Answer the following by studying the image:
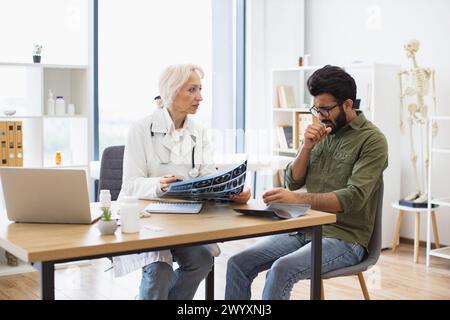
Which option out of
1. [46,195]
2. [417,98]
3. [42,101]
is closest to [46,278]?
[46,195]

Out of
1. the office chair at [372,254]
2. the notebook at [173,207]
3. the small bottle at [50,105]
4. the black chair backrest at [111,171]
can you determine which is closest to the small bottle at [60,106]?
the small bottle at [50,105]

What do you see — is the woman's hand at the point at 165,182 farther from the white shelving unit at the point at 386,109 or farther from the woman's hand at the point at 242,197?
the white shelving unit at the point at 386,109

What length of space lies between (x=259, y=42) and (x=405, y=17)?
4.83 ft

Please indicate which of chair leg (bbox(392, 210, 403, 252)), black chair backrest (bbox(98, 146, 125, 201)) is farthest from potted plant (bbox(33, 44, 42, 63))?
chair leg (bbox(392, 210, 403, 252))

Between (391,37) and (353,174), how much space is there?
10.3 ft

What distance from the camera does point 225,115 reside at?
6.41m

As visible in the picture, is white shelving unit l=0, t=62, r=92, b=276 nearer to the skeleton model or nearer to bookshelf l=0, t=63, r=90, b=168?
bookshelf l=0, t=63, r=90, b=168

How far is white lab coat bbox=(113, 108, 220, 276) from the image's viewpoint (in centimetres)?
291

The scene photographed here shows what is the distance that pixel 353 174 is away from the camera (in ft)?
9.28

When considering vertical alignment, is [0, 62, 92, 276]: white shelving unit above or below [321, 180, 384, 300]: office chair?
above

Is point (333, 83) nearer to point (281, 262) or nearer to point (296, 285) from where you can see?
point (281, 262)

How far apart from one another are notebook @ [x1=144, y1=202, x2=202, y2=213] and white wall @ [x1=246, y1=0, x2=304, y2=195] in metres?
3.72

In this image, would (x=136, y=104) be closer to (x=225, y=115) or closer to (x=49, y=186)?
(x=225, y=115)

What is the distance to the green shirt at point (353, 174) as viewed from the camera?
110 inches
